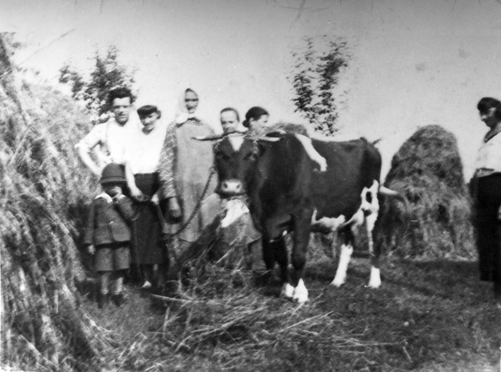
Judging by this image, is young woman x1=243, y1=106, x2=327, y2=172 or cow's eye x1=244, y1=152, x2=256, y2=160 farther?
young woman x1=243, y1=106, x2=327, y2=172

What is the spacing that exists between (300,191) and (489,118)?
1488 mm

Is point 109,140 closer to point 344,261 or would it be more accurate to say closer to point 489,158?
point 344,261

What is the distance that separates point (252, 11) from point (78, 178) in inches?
75.9

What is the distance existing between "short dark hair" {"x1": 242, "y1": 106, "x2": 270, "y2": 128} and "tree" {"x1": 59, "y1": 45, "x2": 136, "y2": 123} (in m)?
1.00

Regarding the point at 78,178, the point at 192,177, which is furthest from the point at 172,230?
the point at 78,178

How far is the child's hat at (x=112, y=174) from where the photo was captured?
554 centimetres

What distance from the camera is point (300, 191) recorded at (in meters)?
5.25

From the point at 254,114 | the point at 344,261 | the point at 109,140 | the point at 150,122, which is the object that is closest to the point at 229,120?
the point at 254,114

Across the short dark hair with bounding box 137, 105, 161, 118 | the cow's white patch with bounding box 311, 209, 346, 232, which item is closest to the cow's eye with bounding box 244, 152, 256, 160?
the cow's white patch with bounding box 311, 209, 346, 232

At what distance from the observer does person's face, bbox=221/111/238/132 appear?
538cm

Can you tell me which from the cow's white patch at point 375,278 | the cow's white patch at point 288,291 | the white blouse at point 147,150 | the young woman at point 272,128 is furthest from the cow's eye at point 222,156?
the cow's white patch at point 375,278

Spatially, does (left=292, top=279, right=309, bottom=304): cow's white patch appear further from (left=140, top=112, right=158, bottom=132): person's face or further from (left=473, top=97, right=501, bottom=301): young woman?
(left=140, top=112, right=158, bottom=132): person's face

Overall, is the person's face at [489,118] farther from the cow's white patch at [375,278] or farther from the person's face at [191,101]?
the person's face at [191,101]

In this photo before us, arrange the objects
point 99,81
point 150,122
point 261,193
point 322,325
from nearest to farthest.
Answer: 1. point 322,325
2. point 261,193
3. point 150,122
4. point 99,81
